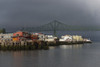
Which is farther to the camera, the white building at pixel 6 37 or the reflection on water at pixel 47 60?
the white building at pixel 6 37

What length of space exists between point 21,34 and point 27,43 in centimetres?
299

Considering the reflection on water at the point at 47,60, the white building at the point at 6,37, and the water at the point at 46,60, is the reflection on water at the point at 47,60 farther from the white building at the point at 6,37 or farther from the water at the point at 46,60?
the white building at the point at 6,37

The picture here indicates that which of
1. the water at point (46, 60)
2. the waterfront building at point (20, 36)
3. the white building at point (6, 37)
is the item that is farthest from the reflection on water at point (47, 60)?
the white building at point (6, 37)

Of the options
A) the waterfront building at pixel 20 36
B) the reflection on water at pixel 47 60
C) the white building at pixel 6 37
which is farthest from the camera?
the white building at pixel 6 37

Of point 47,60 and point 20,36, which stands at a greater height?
point 20,36

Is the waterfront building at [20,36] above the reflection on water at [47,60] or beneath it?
above

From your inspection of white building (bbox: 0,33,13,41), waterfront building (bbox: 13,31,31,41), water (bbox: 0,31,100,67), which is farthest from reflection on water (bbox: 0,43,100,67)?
white building (bbox: 0,33,13,41)

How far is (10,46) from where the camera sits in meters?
23.1

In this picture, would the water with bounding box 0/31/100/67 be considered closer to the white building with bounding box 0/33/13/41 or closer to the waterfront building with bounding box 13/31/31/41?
the waterfront building with bounding box 13/31/31/41

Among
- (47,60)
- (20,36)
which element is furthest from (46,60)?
(20,36)

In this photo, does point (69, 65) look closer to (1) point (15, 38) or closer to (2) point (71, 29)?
(1) point (15, 38)

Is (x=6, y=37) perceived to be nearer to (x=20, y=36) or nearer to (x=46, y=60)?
(x=20, y=36)

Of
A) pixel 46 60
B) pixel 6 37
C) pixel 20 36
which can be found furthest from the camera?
pixel 6 37

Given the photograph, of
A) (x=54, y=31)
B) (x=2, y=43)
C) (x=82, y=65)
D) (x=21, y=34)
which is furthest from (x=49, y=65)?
(x=54, y=31)
